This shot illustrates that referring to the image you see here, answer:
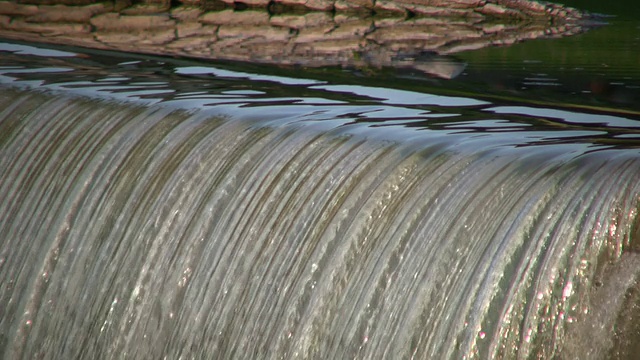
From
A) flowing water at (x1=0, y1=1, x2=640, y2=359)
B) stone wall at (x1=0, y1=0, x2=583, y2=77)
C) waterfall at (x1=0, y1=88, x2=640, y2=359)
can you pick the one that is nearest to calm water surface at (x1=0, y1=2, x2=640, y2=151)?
flowing water at (x1=0, y1=1, x2=640, y2=359)

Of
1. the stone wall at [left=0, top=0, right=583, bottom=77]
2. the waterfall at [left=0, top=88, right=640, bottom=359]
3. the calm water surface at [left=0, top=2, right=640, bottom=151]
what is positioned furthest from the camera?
the stone wall at [left=0, top=0, right=583, bottom=77]

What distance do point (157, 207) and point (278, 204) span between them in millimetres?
360

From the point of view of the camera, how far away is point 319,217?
2283 mm

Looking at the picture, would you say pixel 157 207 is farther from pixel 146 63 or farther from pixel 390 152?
pixel 146 63

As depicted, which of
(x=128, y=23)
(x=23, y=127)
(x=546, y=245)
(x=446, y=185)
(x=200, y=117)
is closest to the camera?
(x=546, y=245)

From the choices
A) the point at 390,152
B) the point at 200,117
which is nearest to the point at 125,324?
the point at 200,117

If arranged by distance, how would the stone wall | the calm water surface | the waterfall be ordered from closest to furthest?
the waterfall < the calm water surface < the stone wall

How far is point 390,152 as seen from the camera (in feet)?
7.54

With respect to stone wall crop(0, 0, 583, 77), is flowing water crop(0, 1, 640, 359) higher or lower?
lower

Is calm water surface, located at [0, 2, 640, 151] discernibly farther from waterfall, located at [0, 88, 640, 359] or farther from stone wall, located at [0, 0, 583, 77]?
stone wall, located at [0, 0, 583, 77]

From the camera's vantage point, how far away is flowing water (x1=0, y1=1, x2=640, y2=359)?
1.83m

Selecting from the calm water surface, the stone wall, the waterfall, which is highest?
the stone wall

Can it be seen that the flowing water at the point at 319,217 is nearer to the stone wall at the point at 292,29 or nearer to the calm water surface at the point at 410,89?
the calm water surface at the point at 410,89

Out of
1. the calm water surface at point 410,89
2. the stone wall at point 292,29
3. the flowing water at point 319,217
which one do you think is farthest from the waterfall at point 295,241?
the stone wall at point 292,29
